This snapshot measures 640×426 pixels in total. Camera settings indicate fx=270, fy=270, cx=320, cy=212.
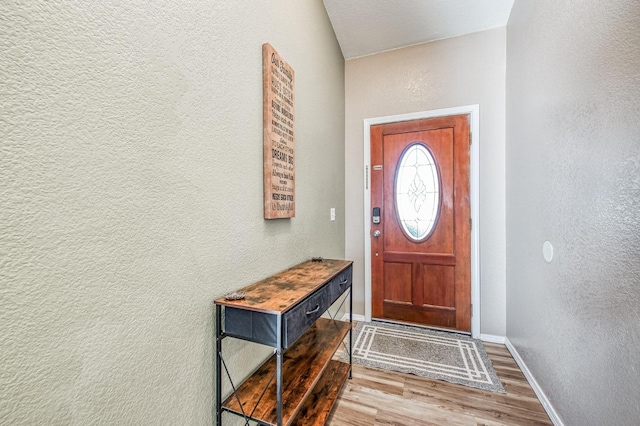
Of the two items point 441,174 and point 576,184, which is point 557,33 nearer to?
point 576,184

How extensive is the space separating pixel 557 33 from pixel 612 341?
64.8 inches

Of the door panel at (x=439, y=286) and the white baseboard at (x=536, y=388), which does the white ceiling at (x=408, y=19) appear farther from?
the white baseboard at (x=536, y=388)

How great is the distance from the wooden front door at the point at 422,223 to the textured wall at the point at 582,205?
593mm

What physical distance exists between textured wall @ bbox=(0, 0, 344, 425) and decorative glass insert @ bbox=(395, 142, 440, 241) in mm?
1900

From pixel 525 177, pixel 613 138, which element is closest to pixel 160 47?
pixel 613 138

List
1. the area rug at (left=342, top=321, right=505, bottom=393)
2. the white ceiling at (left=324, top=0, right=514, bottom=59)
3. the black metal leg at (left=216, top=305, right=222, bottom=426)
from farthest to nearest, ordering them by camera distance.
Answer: the white ceiling at (left=324, top=0, right=514, bottom=59)
the area rug at (left=342, top=321, right=505, bottom=393)
the black metal leg at (left=216, top=305, right=222, bottom=426)

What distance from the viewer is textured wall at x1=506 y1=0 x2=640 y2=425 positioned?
3.36 ft

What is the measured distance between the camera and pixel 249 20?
4.46ft

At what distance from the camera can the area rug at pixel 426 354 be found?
6.68 feet

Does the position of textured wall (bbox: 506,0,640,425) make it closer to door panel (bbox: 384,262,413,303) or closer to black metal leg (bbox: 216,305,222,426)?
door panel (bbox: 384,262,413,303)

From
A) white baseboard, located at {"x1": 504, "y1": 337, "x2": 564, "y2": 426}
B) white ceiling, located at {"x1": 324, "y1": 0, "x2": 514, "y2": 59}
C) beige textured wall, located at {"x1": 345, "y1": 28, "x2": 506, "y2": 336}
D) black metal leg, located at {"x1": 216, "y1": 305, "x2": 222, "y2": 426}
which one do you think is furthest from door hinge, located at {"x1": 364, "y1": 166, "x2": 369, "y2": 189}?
black metal leg, located at {"x1": 216, "y1": 305, "x2": 222, "y2": 426}

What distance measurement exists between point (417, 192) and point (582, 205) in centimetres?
153

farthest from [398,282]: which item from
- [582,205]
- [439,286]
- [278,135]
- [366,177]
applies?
[278,135]

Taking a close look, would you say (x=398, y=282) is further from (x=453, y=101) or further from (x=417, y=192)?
(x=453, y=101)
